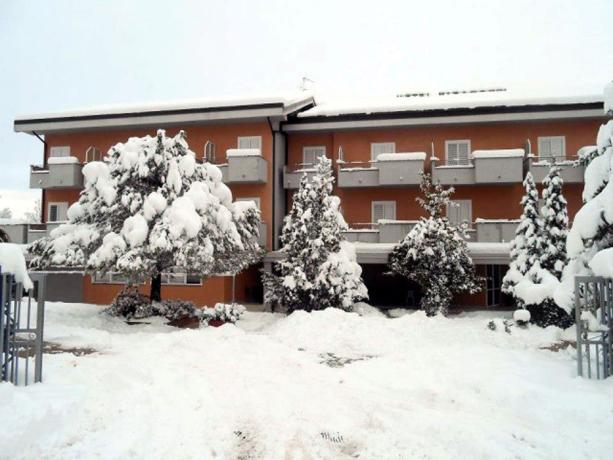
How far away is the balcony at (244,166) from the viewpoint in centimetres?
2250

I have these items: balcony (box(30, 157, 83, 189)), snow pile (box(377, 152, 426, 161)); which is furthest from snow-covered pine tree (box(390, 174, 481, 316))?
balcony (box(30, 157, 83, 189))

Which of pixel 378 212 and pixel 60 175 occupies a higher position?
pixel 60 175

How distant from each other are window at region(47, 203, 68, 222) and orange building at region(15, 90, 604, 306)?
3.40ft

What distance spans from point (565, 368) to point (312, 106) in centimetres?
2069

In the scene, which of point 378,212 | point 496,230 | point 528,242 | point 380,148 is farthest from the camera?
point 380,148

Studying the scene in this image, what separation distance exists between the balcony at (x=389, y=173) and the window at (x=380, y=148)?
1.35m

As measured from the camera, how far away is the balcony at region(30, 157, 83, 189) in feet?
81.4

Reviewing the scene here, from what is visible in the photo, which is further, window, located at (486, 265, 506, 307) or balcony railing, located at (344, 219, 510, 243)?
window, located at (486, 265, 506, 307)

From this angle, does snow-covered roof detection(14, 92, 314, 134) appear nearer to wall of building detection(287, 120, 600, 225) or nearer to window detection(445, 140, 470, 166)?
wall of building detection(287, 120, 600, 225)

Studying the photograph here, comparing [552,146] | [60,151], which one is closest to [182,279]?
[60,151]

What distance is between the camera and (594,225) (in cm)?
1005

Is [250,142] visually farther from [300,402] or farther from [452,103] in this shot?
[300,402]

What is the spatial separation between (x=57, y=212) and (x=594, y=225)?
25.4m

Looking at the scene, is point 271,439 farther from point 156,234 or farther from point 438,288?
point 438,288
